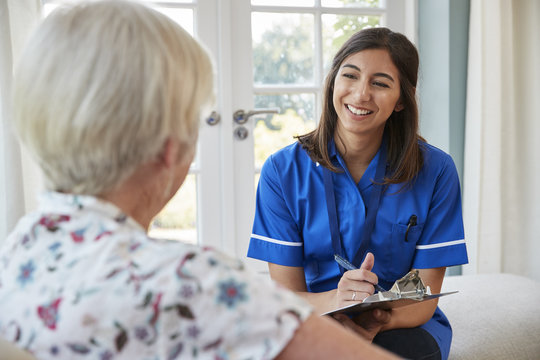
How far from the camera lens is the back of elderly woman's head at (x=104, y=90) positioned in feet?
2.20

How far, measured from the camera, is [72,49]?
0.69 meters

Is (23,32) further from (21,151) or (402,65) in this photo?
(402,65)

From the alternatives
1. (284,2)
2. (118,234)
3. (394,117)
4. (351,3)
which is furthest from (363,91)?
(351,3)

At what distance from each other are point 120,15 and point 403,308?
112cm

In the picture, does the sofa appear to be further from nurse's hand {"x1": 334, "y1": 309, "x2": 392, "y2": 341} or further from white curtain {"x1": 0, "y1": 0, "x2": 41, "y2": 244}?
white curtain {"x1": 0, "y1": 0, "x2": 41, "y2": 244}

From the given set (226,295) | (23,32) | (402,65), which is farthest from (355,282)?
(23,32)

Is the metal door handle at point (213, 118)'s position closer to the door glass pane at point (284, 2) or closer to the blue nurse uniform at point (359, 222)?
the door glass pane at point (284, 2)

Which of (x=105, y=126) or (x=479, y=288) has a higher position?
(x=105, y=126)

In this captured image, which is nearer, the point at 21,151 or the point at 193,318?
the point at 193,318

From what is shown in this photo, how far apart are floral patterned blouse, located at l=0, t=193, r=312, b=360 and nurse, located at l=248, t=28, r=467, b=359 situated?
0.90 metres

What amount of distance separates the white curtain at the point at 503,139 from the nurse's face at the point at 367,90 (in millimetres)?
1151

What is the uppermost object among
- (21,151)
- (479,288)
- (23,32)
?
(23,32)

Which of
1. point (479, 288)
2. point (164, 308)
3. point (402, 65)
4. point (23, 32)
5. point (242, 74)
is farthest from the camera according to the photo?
point (242, 74)

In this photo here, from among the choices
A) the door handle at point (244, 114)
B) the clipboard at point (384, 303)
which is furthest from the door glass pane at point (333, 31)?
the clipboard at point (384, 303)
